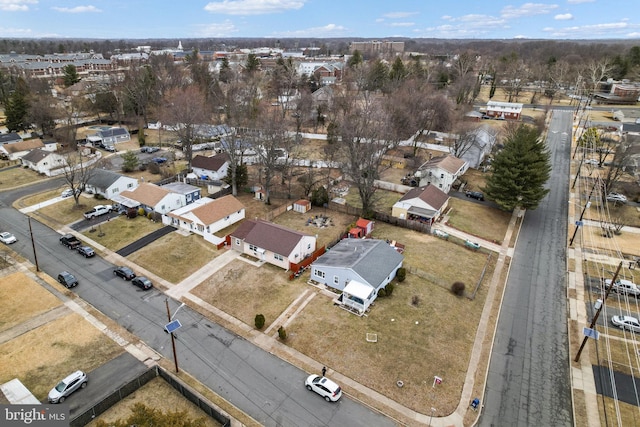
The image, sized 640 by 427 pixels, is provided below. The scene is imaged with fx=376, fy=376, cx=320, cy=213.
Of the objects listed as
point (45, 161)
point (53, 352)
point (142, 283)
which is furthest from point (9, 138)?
point (53, 352)

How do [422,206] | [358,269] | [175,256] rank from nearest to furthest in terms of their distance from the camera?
[358,269] → [175,256] → [422,206]

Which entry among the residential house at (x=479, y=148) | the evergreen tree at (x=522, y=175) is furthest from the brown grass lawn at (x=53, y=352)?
the residential house at (x=479, y=148)

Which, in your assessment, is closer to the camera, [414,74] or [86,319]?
[86,319]

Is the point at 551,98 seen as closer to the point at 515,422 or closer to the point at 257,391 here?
the point at 515,422

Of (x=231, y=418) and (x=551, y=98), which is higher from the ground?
(x=551, y=98)

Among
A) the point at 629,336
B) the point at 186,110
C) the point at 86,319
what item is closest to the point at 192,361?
the point at 86,319

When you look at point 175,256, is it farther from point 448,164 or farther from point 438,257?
point 448,164

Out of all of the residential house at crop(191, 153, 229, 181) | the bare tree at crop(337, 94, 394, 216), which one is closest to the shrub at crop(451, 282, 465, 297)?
the bare tree at crop(337, 94, 394, 216)
